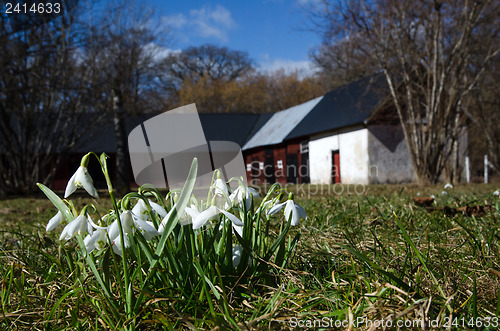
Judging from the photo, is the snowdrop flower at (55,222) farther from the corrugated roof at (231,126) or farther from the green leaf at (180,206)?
the corrugated roof at (231,126)

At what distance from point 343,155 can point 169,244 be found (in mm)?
19233

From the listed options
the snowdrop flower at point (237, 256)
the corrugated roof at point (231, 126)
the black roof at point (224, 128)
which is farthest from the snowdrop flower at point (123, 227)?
the corrugated roof at point (231, 126)

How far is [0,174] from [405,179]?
16.4 metres

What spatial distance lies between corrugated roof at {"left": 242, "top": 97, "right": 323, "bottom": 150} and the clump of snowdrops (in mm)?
22376

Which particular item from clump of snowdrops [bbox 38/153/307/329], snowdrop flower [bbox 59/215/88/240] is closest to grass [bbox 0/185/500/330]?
clump of snowdrops [bbox 38/153/307/329]

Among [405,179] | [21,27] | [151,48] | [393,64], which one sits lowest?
[405,179]

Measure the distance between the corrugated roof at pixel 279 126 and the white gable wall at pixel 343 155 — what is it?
2498 mm

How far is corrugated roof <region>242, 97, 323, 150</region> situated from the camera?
24781 mm

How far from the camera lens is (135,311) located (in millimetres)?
1363

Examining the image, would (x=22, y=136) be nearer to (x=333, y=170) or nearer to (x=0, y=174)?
(x=0, y=174)

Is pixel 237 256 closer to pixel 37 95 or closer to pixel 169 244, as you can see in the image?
pixel 169 244

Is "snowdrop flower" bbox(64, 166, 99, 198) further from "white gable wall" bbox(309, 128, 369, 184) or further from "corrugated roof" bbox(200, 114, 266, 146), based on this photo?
"corrugated roof" bbox(200, 114, 266, 146)

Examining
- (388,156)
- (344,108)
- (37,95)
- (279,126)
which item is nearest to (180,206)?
(37,95)

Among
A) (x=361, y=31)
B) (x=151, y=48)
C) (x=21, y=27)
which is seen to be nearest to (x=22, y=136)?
(x=21, y=27)
